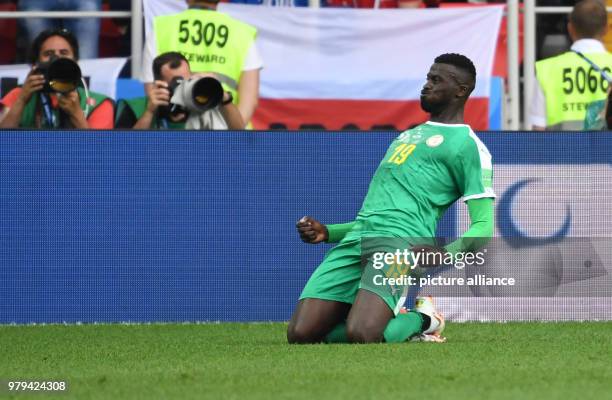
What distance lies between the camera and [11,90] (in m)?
12.1

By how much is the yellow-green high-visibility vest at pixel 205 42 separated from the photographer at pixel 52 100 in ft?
2.89

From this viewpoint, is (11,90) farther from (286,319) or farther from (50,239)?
(286,319)

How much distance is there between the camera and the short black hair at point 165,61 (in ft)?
38.1

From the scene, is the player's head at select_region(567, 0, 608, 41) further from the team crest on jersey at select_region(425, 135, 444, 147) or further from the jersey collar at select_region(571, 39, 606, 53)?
the team crest on jersey at select_region(425, 135, 444, 147)

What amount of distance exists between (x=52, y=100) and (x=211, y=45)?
1564mm

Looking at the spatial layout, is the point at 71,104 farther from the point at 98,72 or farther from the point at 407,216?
the point at 407,216

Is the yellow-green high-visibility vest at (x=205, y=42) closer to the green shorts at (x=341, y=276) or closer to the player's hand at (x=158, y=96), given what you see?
the player's hand at (x=158, y=96)

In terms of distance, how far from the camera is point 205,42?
1237 cm

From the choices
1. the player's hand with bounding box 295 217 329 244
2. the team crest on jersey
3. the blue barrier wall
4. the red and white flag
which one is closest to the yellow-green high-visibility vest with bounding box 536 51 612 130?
the red and white flag

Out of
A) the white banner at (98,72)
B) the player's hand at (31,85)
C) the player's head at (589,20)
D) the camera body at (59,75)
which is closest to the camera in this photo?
the camera body at (59,75)

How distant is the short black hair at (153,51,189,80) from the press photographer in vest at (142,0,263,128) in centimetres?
65

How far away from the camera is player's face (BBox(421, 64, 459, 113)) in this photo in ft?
29.7

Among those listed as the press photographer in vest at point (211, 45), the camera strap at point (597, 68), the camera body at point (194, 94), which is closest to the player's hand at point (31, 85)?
the camera body at point (194, 94)

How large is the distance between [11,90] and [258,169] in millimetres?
2386
